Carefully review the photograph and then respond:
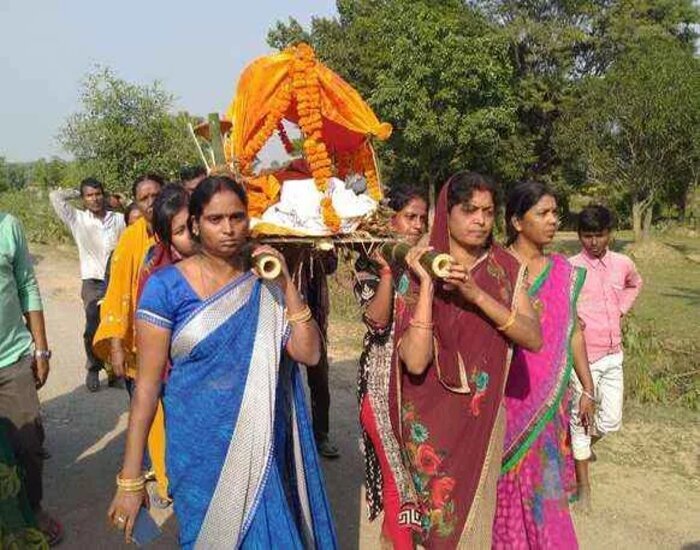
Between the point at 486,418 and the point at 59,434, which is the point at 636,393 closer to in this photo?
the point at 486,418

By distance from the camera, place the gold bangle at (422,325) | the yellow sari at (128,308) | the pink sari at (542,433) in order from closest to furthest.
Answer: the gold bangle at (422,325) < the pink sari at (542,433) < the yellow sari at (128,308)

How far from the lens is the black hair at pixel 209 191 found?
7.86 feet

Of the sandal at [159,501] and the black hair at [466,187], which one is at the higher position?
the black hair at [466,187]

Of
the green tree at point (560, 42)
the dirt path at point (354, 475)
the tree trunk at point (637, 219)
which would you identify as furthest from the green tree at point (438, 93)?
the dirt path at point (354, 475)

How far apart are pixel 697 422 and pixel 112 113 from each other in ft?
49.0

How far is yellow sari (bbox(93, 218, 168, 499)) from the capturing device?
422 cm

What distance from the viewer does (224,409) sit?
242 centimetres

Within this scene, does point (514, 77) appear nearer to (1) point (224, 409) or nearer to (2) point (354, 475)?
(2) point (354, 475)

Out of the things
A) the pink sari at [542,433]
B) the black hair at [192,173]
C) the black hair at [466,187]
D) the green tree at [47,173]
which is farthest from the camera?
the green tree at [47,173]

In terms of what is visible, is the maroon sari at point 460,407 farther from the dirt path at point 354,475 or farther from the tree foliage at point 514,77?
the tree foliage at point 514,77

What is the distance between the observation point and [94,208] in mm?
6770

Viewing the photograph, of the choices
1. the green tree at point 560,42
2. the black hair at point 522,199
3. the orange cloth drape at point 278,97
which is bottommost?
the black hair at point 522,199

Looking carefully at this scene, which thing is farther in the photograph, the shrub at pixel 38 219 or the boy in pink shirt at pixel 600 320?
the shrub at pixel 38 219

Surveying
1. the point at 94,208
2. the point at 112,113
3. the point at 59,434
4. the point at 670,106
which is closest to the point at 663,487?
the point at 59,434
